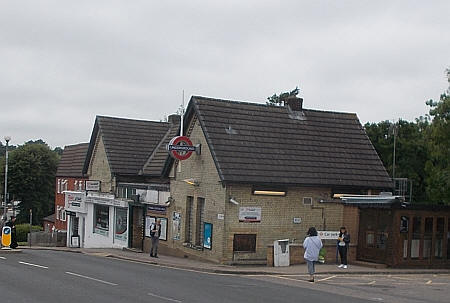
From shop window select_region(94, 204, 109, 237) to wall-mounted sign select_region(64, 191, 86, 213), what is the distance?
1.71 meters

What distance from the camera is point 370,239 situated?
28.9 metres

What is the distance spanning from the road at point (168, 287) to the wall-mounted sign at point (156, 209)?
9.40 metres

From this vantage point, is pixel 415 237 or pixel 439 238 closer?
pixel 415 237

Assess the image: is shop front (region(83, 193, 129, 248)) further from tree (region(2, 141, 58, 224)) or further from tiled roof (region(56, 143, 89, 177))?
tree (region(2, 141, 58, 224))

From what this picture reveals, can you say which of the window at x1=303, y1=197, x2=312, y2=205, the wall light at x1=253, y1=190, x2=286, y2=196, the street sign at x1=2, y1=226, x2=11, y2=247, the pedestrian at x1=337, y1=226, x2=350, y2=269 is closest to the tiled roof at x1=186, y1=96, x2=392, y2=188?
the wall light at x1=253, y1=190, x2=286, y2=196

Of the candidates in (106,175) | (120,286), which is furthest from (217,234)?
(106,175)

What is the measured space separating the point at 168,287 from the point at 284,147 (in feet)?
46.2

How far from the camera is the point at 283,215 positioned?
1155 inches

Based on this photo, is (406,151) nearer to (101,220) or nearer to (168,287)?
(101,220)

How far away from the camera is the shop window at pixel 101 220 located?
140 ft


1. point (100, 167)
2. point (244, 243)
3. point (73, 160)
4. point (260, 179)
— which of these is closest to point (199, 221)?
point (244, 243)

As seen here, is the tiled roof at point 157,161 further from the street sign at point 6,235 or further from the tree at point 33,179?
the tree at point 33,179

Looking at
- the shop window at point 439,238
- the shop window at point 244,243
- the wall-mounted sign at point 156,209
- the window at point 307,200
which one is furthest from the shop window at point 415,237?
the wall-mounted sign at point 156,209

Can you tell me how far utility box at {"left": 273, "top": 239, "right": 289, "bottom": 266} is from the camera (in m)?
27.0
